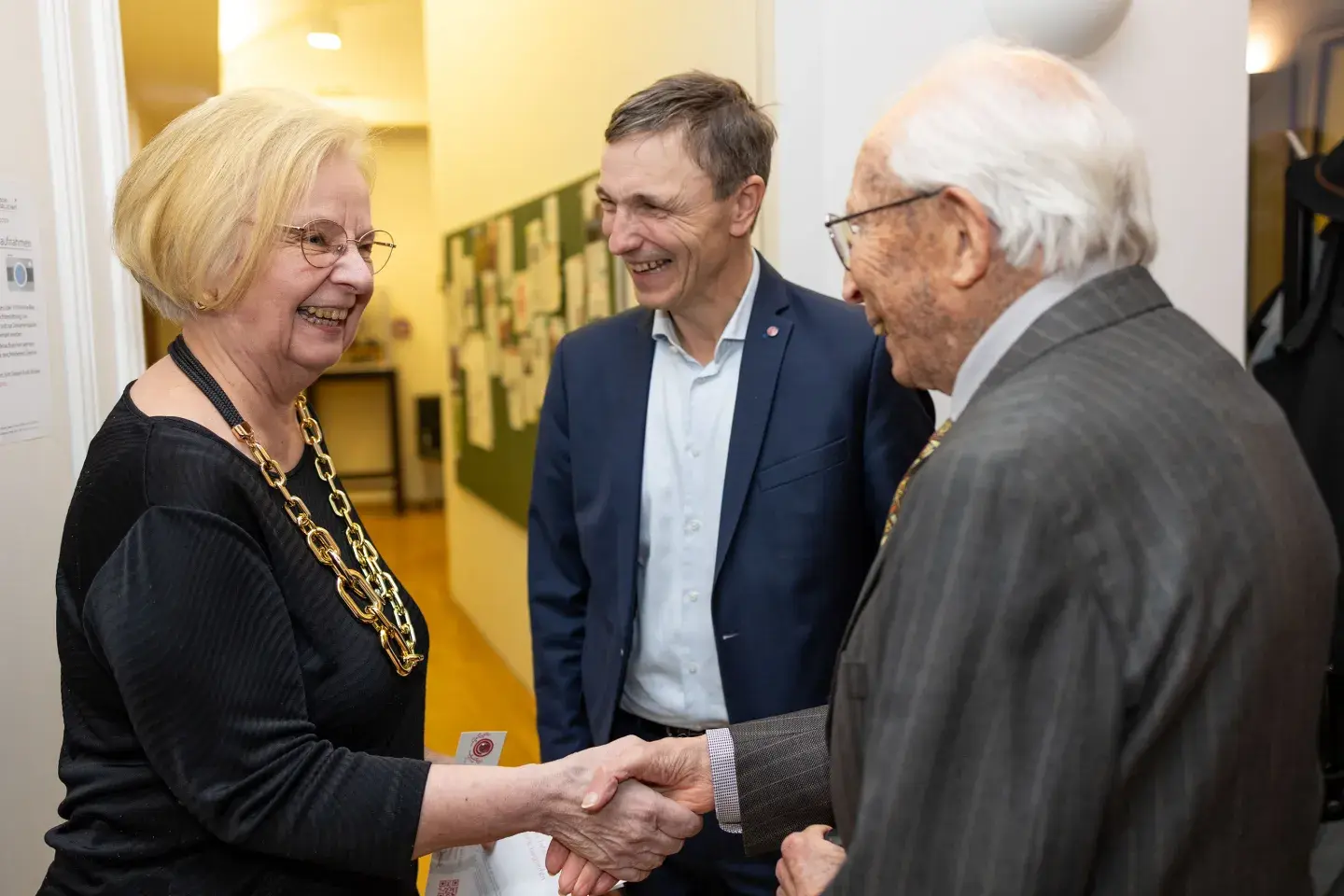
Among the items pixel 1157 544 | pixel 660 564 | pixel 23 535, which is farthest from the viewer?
pixel 660 564

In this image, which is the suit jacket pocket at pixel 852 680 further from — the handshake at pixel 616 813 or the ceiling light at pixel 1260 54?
the ceiling light at pixel 1260 54

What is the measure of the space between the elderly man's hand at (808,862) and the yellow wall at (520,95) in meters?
1.61

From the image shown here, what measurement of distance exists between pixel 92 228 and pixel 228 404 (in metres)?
0.83

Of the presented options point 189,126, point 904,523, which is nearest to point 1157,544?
point 904,523

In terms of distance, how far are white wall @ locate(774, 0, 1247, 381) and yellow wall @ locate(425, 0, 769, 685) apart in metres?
0.18

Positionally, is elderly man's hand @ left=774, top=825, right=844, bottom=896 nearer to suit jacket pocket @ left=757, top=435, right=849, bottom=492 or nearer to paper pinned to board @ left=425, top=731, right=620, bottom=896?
paper pinned to board @ left=425, top=731, right=620, bottom=896

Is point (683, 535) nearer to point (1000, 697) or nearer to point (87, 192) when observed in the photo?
point (1000, 697)

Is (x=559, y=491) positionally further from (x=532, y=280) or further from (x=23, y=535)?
(x=532, y=280)

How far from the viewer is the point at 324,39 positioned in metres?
7.71

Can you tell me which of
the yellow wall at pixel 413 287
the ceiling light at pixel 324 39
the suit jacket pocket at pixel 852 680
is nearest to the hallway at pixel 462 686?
the suit jacket pocket at pixel 852 680

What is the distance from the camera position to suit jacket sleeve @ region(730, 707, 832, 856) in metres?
1.44

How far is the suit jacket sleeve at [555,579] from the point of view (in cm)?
185

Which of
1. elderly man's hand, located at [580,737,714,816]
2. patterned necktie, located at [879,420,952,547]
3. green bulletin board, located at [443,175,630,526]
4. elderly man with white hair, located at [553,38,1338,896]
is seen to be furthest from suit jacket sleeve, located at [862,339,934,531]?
green bulletin board, located at [443,175,630,526]

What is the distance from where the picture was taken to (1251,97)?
264 cm
